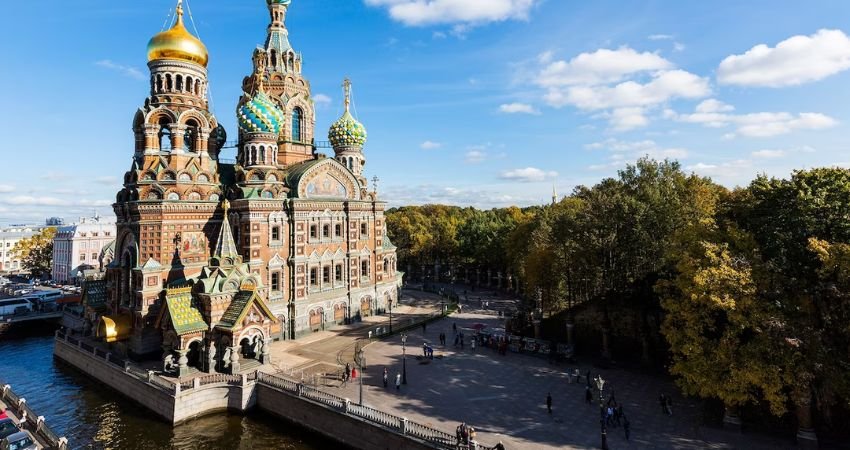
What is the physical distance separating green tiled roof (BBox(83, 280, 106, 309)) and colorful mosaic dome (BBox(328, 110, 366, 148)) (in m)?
21.9

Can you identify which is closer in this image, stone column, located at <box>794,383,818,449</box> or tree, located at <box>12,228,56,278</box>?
stone column, located at <box>794,383,818,449</box>

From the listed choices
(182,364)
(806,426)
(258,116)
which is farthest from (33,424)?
(806,426)

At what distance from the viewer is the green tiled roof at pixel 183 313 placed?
1017 inches

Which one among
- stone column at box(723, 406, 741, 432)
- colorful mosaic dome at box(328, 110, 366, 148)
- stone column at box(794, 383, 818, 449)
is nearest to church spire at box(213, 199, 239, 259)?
colorful mosaic dome at box(328, 110, 366, 148)

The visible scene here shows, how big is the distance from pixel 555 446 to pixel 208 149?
3034 centimetres

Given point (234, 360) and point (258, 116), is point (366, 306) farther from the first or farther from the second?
point (258, 116)

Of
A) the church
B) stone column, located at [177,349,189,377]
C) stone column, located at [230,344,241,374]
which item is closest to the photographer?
stone column, located at [177,349,189,377]

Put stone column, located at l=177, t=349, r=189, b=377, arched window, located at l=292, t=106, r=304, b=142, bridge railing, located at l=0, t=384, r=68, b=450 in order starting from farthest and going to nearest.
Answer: arched window, located at l=292, t=106, r=304, b=142 < stone column, located at l=177, t=349, r=189, b=377 < bridge railing, located at l=0, t=384, r=68, b=450

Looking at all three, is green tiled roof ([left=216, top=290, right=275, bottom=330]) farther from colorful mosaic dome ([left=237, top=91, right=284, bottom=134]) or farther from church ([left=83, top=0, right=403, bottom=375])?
colorful mosaic dome ([left=237, top=91, right=284, bottom=134])

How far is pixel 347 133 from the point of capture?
4309 cm

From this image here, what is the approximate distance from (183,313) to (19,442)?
31.3 feet

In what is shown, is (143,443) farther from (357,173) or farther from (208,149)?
(357,173)

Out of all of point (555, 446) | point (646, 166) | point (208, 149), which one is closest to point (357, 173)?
point (208, 149)

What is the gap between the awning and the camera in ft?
92.6
